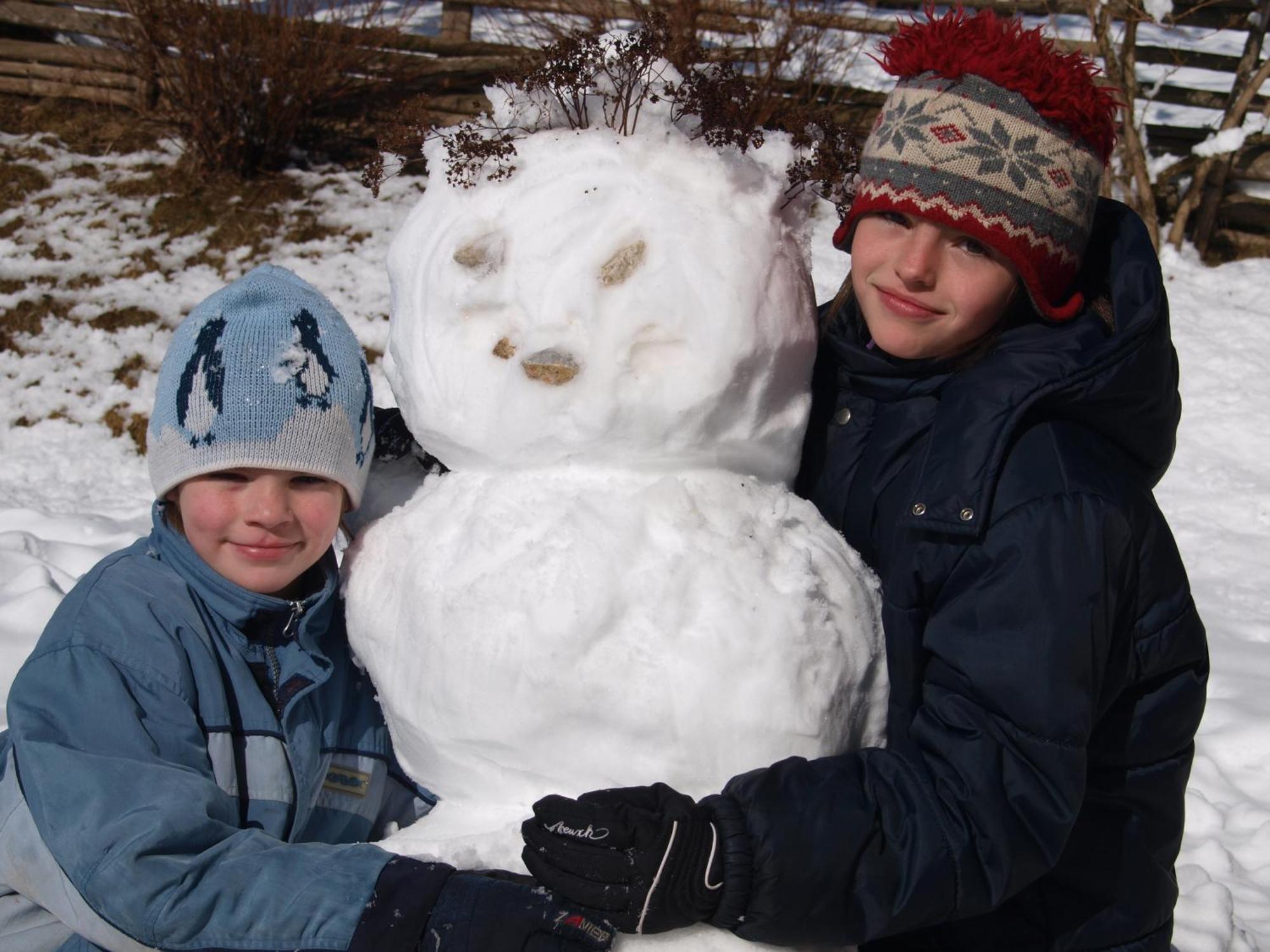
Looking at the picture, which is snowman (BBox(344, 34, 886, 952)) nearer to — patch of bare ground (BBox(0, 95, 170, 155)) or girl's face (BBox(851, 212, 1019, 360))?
girl's face (BBox(851, 212, 1019, 360))

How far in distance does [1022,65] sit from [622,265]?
620 mm

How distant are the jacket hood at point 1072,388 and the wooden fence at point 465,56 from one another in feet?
17.5

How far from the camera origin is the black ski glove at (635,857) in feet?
4.43

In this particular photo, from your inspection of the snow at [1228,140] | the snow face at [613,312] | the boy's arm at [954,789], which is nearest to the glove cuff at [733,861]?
the boy's arm at [954,789]

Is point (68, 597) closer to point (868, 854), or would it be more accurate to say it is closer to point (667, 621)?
point (667, 621)

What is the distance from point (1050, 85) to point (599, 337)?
709 mm

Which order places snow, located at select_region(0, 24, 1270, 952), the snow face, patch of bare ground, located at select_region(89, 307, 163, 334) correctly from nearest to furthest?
the snow face → snow, located at select_region(0, 24, 1270, 952) → patch of bare ground, located at select_region(89, 307, 163, 334)

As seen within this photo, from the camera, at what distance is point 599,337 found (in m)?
1.55

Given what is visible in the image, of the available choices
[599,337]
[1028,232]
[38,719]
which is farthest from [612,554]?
[38,719]

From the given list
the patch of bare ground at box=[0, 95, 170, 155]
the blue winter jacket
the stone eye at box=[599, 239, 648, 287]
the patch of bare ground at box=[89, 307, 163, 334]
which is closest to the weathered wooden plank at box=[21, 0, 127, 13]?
the patch of bare ground at box=[0, 95, 170, 155]

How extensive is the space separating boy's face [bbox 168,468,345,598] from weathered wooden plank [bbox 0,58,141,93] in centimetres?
660

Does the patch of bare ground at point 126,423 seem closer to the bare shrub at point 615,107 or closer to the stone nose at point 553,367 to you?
the bare shrub at point 615,107

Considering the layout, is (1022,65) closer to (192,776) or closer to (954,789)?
(954,789)

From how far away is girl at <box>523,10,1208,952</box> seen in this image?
140 cm
